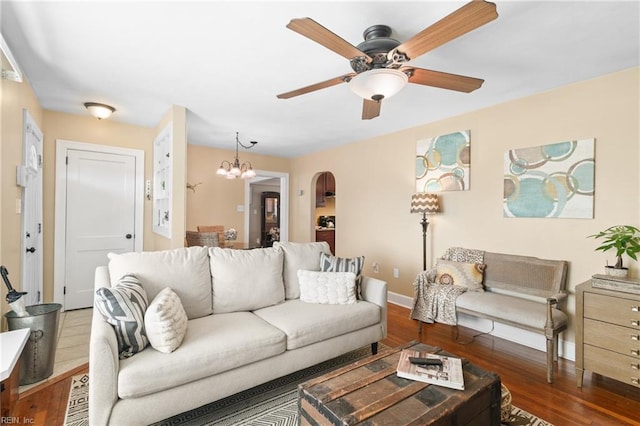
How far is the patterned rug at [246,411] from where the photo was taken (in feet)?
6.04

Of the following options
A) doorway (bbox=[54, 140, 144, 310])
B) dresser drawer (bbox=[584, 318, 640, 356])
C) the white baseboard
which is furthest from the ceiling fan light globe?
doorway (bbox=[54, 140, 144, 310])

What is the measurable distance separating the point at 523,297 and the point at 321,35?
9.55 ft

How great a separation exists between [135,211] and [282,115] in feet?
7.90

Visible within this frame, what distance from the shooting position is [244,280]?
8.21ft

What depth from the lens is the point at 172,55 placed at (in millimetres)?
2295

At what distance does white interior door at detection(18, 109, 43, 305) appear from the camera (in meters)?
2.74

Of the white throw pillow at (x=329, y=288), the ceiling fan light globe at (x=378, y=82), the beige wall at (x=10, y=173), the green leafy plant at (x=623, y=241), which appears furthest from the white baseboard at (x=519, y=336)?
the beige wall at (x=10, y=173)

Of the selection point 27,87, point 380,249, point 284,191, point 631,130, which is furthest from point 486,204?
point 27,87

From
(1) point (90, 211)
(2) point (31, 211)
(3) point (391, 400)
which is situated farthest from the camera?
(1) point (90, 211)

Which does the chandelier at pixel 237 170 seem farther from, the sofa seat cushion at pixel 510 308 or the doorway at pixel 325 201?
the sofa seat cushion at pixel 510 308

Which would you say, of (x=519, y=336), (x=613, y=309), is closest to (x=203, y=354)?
(x=613, y=309)

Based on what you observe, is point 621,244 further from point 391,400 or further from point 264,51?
point 264,51

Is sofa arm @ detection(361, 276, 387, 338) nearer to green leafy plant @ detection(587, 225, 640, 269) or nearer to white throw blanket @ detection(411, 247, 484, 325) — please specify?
white throw blanket @ detection(411, 247, 484, 325)

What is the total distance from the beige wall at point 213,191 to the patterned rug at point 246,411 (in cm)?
341
